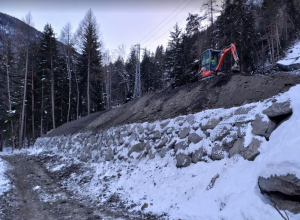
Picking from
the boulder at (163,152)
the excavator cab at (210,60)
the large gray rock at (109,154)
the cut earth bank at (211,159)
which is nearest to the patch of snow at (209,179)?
the cut earth bank at (211,159)

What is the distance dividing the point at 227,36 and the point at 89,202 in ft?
66.0

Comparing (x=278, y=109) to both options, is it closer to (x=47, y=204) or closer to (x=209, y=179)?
(x=209, y=179)

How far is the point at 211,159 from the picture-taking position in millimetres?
5020

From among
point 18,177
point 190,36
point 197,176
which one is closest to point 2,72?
point 18,177

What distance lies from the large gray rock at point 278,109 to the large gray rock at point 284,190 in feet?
4.92

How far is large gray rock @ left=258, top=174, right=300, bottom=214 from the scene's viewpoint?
10.5 ft

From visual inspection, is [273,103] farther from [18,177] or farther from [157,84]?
[157,84]

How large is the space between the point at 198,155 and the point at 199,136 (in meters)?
0.60

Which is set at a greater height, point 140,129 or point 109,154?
point 140,129

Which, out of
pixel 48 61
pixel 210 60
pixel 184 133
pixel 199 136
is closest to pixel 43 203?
pixel 184 133

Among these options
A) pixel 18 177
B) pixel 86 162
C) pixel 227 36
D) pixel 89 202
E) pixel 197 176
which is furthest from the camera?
pixel 227 36

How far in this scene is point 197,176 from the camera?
496 centimetres

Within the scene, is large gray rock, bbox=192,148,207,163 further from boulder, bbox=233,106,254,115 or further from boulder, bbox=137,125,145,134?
boulder, bbox=137,125,145,134

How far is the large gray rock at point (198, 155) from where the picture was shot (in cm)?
527
